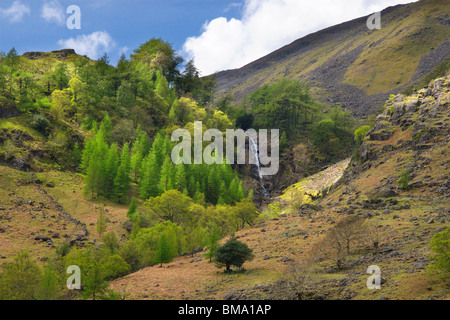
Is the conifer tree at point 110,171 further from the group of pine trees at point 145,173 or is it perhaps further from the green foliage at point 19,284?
the green foliage at point 19,284

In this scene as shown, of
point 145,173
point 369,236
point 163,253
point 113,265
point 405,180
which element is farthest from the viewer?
point 145,173

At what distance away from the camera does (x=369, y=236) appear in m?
33.4

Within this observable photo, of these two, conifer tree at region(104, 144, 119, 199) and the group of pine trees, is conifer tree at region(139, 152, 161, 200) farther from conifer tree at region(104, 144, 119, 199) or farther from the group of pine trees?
conifer tree at region(104, 144, 119, 199)

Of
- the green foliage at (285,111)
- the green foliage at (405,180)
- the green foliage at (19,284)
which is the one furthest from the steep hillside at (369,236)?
the green foliage at (285,111)

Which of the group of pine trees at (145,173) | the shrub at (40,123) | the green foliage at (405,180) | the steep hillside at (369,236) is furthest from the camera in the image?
the shrub at (40,123)

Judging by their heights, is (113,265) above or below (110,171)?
below

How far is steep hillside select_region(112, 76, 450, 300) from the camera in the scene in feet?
78.2

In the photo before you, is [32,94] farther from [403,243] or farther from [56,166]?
[403,243]

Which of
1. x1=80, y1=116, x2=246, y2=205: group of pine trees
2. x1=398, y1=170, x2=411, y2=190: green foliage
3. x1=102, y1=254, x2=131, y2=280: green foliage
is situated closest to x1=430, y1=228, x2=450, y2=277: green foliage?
x1=398, y1=170, x2=411, y2=190: green foliage

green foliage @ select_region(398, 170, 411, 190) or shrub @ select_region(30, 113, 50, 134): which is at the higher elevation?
shrub @ select_region(30, 113, 50, 134)

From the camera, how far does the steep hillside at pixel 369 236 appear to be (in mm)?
23828

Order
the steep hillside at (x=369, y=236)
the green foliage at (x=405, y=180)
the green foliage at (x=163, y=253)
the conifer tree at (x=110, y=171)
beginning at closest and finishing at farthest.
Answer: the steep hillside at (x=369, y=236) → the green foliage at (x=163, y=253) → the green foliage at (x=405, y=180) → the conifer tree at (x=110, y=171)

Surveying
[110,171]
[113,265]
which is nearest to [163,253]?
[113,265]

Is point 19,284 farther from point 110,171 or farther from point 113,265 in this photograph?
point 110,171
